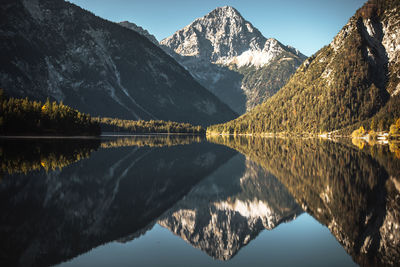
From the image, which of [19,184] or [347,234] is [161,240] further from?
[19,184]

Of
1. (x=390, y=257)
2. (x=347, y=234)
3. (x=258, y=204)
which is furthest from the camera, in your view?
(x=258, y=204)

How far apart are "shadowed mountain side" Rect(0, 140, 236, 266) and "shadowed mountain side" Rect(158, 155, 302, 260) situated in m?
1.60

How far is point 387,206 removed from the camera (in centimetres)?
1892

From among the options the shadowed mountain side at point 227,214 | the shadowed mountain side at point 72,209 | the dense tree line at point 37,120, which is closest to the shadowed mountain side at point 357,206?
the shadowed mountain side at point 227,214

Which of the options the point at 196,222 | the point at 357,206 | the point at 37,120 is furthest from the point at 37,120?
the point at 357,206

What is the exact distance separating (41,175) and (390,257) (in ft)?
88.0

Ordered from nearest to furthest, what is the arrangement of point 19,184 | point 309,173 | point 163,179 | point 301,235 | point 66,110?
point 301,235
point 19,184
point 163,179
point 309,173
point 66,110

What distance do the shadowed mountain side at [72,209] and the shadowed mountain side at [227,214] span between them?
1.60 meters

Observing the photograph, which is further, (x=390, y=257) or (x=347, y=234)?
(x=347, y=234)

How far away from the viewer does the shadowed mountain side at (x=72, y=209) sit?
42.1ft

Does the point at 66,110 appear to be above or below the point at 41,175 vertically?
above

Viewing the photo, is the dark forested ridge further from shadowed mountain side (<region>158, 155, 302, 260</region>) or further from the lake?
shadowed mountain side (<region>158, 155, 302, 260</region>)

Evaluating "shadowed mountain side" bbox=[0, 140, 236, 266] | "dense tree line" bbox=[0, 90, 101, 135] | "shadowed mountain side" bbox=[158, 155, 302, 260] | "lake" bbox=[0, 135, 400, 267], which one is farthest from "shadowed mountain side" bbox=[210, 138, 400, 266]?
"dense tree line" bbox=[0, 90, 101, 135]

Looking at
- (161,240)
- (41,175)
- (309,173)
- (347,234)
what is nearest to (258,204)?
(347,234)
